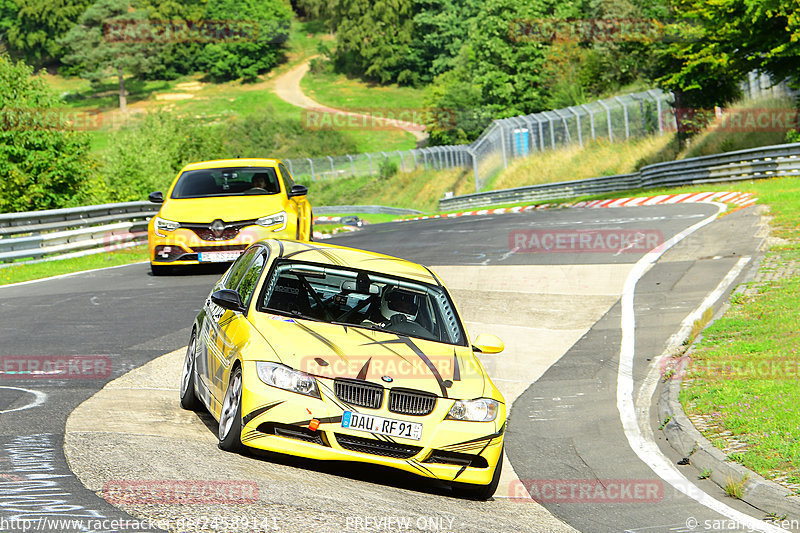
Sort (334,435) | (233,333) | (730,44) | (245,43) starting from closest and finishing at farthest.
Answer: (334,435), (233,333), (730,44), (245,43)

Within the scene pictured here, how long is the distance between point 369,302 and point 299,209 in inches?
406

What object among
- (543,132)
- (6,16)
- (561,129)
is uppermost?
(6,16)

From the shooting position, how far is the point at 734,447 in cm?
855

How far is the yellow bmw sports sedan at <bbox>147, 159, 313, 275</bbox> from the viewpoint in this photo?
57.0ft

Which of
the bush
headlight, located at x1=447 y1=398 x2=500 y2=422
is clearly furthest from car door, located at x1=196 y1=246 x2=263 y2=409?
the bush

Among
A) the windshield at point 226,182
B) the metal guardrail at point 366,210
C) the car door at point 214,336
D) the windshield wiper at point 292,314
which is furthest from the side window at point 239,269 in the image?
the metal guardrail at point 366,210

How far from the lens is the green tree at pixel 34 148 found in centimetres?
3084

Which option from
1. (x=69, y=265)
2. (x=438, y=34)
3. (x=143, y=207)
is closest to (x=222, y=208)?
(x=69, y=265)

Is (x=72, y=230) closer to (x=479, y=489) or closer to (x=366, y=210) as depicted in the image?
(x=479, y=489)

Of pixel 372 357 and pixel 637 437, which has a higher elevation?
pixel 372 357

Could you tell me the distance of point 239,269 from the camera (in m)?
9.30

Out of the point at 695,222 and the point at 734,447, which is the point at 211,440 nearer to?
the point at 734,447

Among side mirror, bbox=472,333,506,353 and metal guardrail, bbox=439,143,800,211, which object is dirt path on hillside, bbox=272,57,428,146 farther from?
side mirror, bbox=472,333,506,353

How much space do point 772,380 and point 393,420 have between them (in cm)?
500
